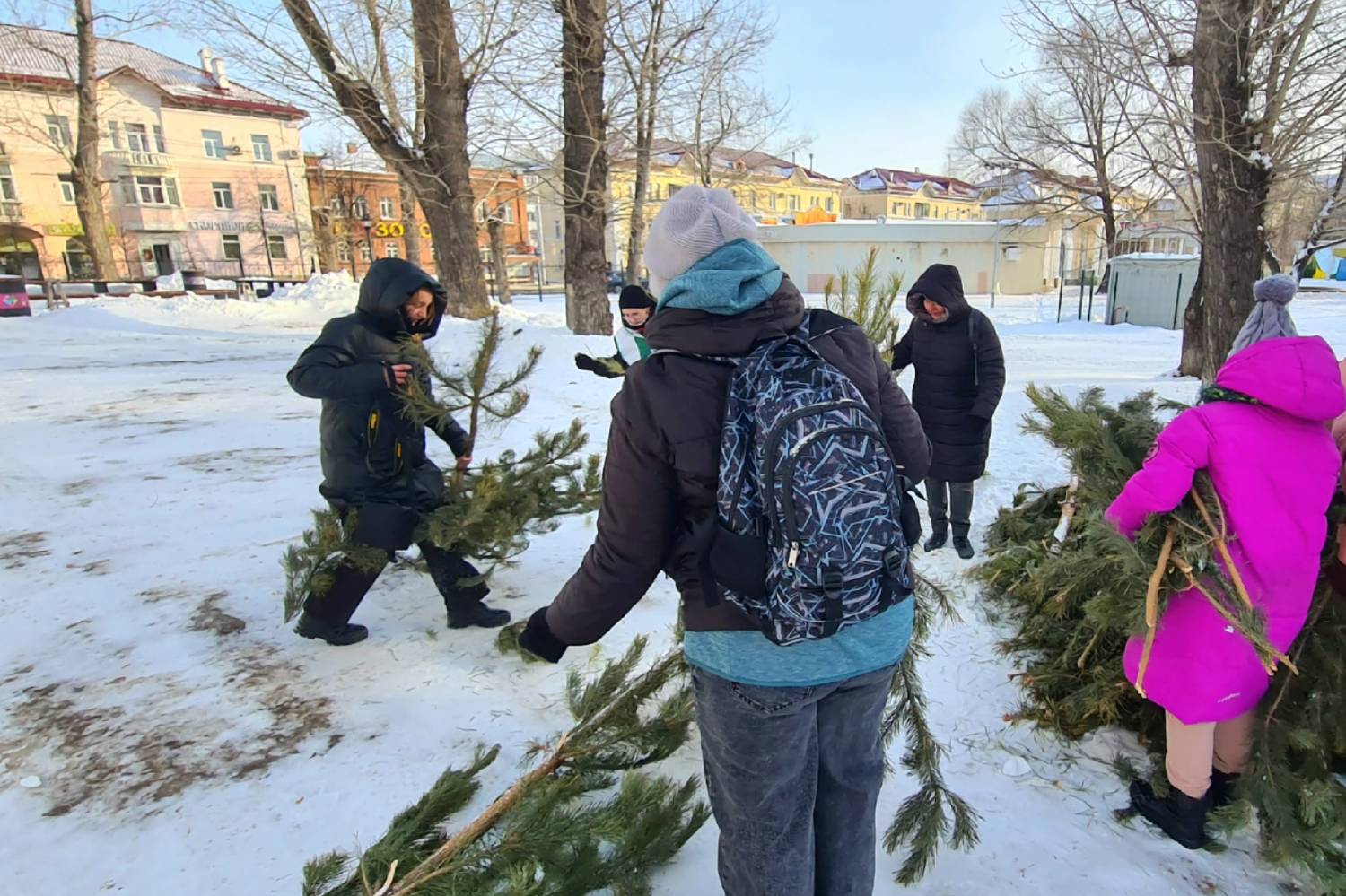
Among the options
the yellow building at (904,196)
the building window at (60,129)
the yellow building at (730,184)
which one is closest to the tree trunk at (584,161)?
the yellow building at (730,184)

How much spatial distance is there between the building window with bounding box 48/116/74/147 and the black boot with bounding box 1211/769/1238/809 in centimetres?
4545

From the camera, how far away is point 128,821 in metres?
2.22

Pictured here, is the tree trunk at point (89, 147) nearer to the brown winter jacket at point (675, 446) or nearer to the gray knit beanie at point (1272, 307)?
the brown winter jacket at point (675, 446)

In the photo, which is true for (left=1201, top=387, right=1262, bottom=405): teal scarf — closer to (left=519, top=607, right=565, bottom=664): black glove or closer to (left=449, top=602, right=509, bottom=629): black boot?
(left=519, top=607, right=565, bottom=664): black glove

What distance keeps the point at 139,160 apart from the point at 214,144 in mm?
3809

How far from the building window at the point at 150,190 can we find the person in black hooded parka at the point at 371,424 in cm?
4739

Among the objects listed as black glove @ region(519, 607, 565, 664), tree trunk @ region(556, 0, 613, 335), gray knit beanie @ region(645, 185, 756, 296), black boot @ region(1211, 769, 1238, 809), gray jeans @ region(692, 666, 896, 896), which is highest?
tree trunk @ region(556, 0, 613, 335)

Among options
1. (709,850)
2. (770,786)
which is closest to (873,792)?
(770,786)

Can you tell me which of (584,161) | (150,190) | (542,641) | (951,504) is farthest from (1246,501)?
(150,190)

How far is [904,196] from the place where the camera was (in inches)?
2557

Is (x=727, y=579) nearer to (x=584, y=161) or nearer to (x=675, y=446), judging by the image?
(x=675, y=446)

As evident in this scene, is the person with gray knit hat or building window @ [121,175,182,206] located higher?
building window @ [121,175,182,206]

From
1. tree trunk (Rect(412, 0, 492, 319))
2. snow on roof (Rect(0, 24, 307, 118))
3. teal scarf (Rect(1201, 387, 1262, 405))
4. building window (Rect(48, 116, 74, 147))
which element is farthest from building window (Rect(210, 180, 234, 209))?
teal scarf (Rect(1201, 387, 1262, 405))

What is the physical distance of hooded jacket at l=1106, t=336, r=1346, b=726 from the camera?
191 cm
